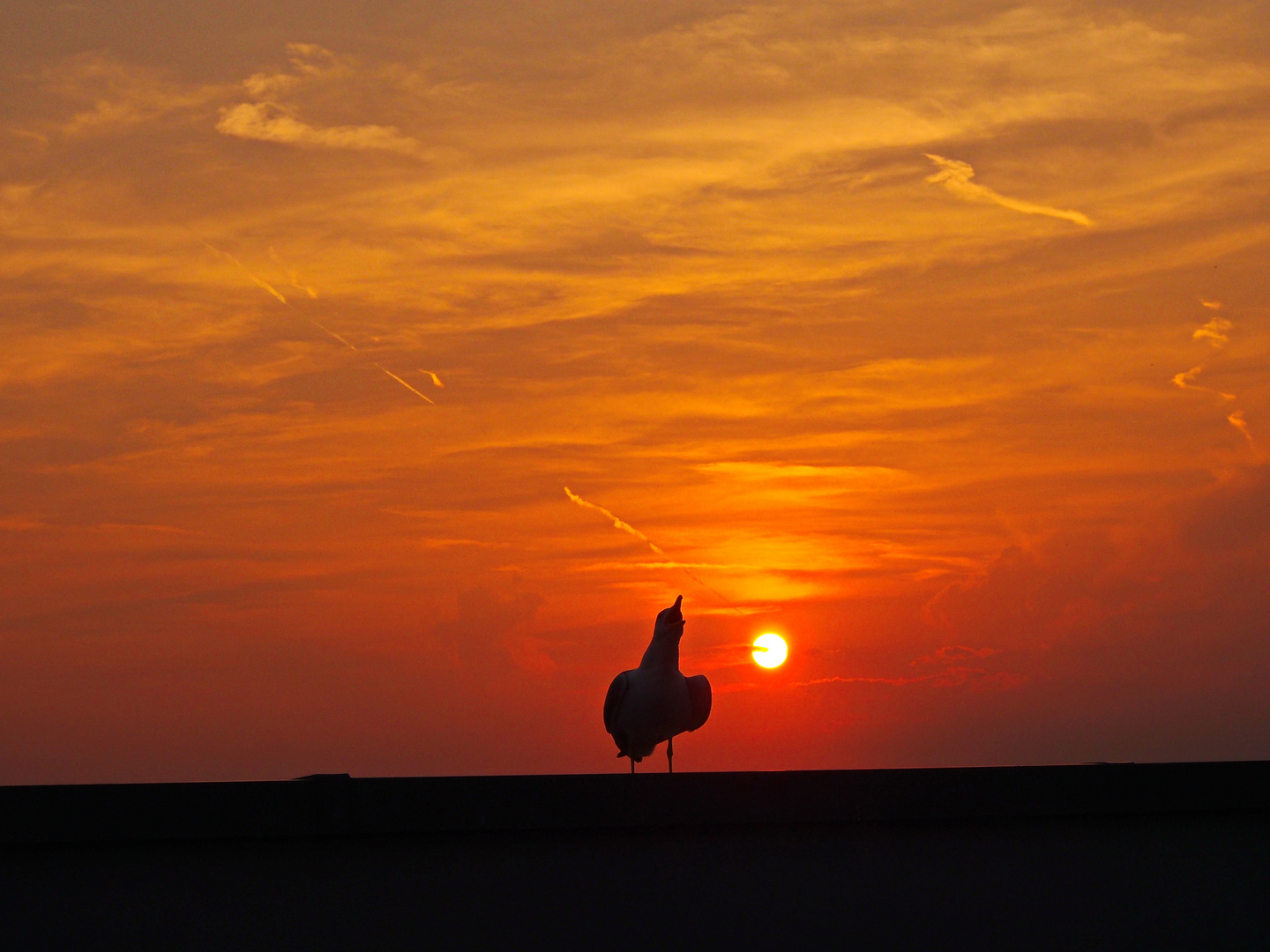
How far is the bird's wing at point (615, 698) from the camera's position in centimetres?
2091

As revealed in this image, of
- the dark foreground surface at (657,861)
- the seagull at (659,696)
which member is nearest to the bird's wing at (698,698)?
the seagull at (659,696)

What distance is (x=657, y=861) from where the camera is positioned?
958 centimetres

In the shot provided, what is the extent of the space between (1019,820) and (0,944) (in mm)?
6848

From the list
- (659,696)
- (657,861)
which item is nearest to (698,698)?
(659,696)

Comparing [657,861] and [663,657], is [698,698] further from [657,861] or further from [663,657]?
[657,861]

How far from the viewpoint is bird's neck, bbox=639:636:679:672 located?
20.6 m

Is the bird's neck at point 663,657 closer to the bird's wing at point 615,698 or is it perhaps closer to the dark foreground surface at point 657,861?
the bird's wing at point 615,698

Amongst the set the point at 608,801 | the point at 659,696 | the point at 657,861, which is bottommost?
the point at 657,861

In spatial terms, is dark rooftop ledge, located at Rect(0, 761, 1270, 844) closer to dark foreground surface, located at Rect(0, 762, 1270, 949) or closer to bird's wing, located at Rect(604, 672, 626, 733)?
dark foreground surface, located at Rect(0, 762, 1270, 949)

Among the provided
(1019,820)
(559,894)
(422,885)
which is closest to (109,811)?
(422,885)

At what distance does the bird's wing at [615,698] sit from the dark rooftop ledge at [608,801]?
11199mm

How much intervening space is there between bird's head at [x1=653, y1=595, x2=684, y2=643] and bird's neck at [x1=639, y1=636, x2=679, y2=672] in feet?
0.22

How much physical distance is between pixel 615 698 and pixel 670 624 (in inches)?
58.3


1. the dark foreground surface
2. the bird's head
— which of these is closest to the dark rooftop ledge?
the dark foreground surface
